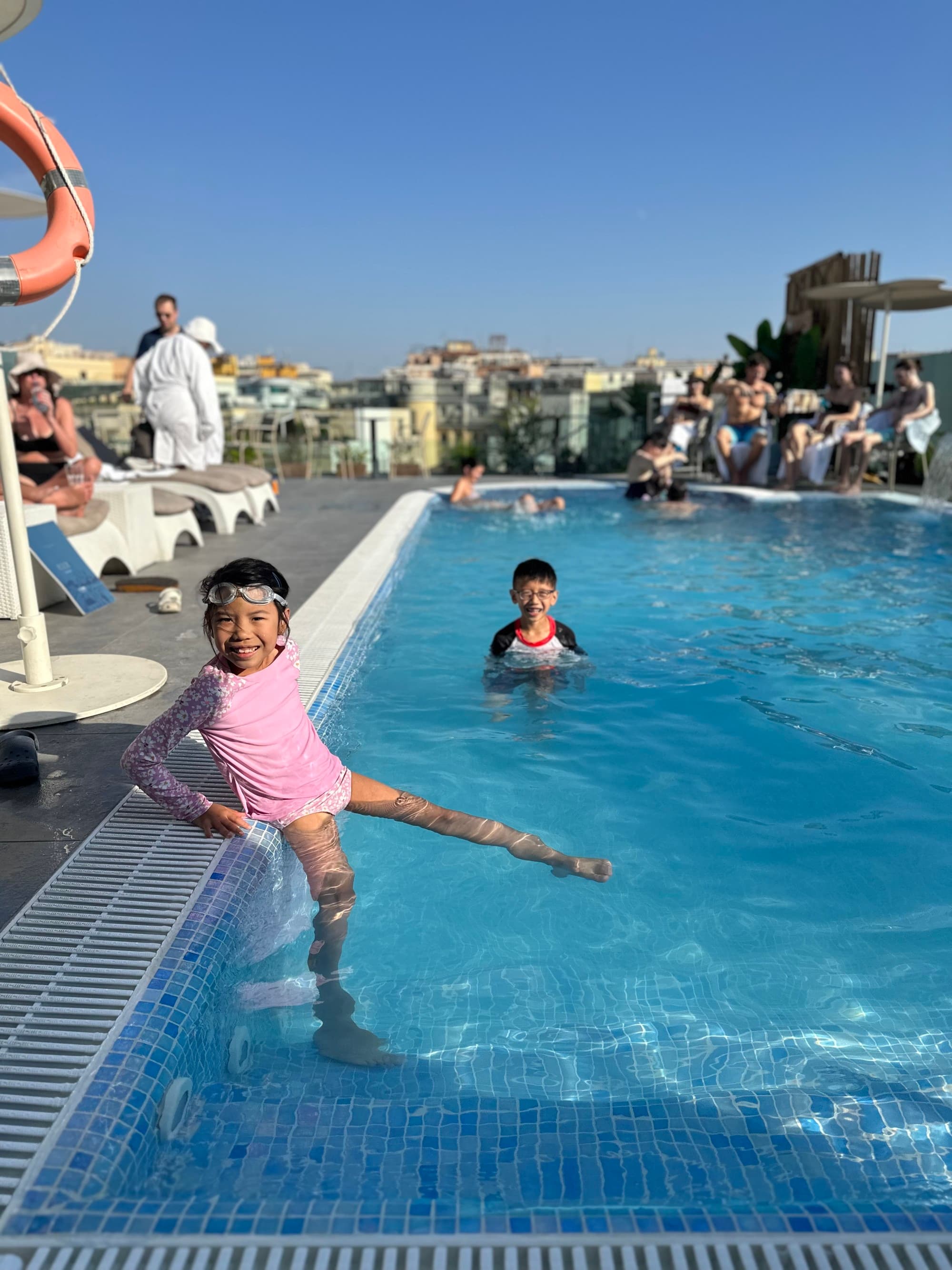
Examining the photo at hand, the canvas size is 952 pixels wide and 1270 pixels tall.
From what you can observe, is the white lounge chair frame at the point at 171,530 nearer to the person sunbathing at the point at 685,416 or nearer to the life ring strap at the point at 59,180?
the life ring strap at the point at 59,180

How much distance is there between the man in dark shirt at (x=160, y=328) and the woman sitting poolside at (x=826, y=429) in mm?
9318

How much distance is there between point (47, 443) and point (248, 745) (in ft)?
16.0

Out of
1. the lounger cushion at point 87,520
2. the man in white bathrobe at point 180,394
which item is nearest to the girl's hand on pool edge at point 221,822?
the lounger cushion at point 87,520

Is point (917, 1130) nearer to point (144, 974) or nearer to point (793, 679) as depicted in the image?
point (144, 974)

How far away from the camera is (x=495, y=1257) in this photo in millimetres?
1341

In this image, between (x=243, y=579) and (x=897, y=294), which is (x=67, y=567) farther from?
(x=897, y=294)

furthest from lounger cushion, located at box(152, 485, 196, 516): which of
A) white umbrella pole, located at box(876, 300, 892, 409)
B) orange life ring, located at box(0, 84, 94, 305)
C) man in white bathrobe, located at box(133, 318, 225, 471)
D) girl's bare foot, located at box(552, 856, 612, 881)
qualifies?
white umbrella pole, located at box(876, 300, 892, 409)

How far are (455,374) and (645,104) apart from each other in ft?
180

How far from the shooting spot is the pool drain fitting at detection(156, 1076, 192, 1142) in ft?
5.67

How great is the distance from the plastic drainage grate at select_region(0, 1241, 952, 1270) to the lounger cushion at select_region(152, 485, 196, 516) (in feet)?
22.8

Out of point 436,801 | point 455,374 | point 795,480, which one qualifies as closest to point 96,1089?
point 436,801

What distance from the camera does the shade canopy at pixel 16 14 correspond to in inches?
126

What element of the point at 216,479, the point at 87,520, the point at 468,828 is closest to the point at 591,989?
the point at 468,828

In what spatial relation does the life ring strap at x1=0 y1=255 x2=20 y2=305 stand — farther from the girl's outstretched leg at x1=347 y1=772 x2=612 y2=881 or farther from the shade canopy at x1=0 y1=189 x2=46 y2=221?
the girl's outstretched leg at x1=347 y1=772 x2=612 y2=881
